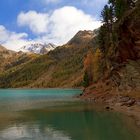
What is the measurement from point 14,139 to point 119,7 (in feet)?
234

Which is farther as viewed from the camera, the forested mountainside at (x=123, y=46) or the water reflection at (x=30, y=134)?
the forested mountainside at (x=123, y=46)

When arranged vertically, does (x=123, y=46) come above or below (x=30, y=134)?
above

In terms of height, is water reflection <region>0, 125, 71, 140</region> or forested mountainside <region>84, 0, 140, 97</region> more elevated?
forested mountainside <region>84, 0, 140, 97</region>

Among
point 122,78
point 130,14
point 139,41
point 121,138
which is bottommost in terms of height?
point 121,138

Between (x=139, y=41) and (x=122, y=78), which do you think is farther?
(x=122, y=78)

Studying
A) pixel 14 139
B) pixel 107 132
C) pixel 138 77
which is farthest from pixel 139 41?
pixel 14 139

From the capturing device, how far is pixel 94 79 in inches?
6117

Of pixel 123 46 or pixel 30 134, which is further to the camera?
pixel 123 46

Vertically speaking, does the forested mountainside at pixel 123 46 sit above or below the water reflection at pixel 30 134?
above

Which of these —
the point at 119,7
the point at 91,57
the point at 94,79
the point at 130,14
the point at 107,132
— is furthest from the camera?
the point at 91,57

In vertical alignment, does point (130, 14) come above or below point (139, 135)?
above

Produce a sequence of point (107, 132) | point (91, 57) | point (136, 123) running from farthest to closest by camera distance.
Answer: point (91, 57) < point (136, 123) < point (107, 132)

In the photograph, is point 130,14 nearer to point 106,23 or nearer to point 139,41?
point 139,41

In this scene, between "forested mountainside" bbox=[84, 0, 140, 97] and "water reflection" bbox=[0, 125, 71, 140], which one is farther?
"forested mountainside" bbox=[84, 0, 140, 97]
